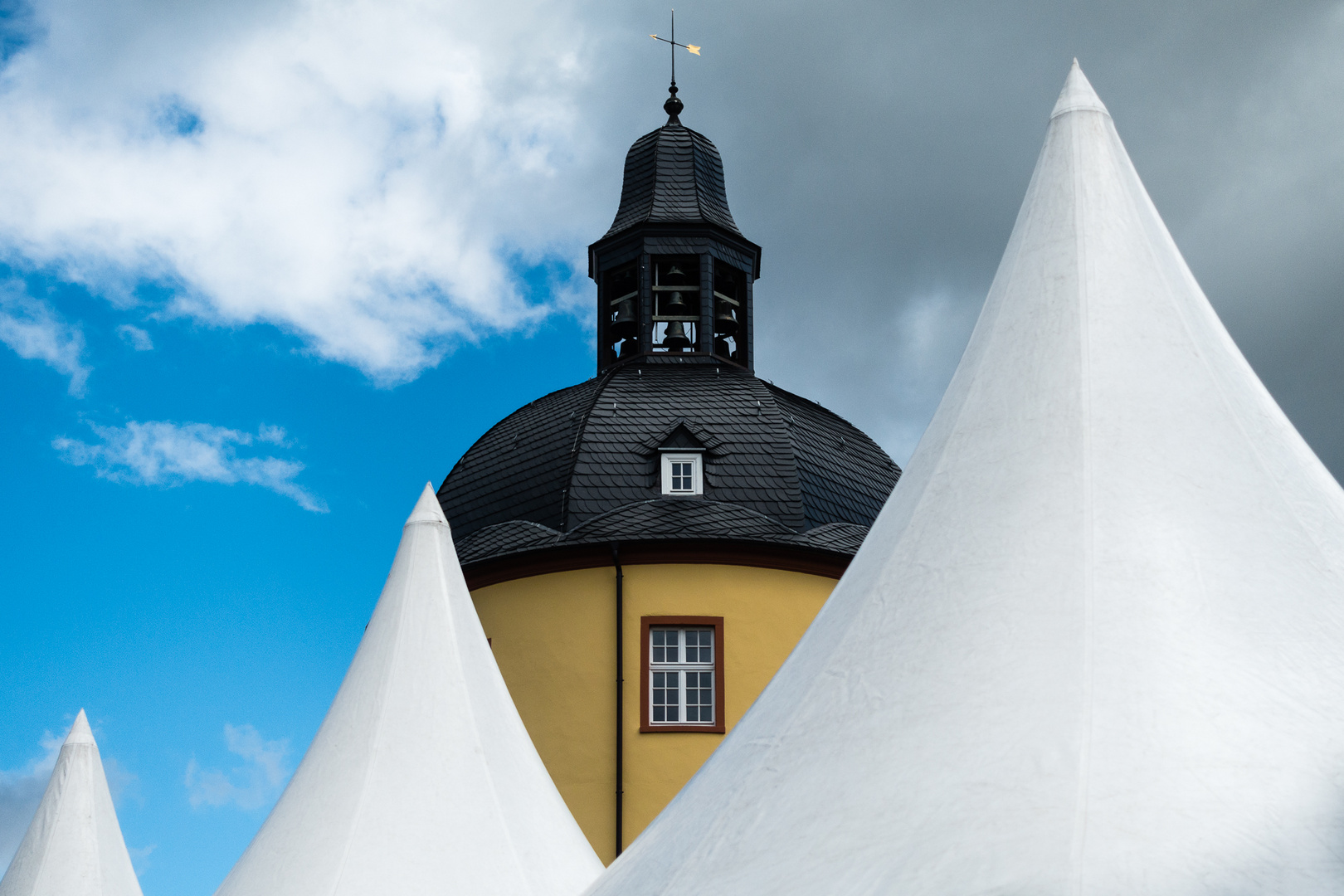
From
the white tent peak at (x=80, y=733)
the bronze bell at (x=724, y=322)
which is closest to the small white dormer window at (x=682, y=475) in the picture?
the bronze bell at (x=724, y=322)

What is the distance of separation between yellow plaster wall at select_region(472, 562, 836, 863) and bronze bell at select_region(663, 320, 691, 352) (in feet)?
18.5

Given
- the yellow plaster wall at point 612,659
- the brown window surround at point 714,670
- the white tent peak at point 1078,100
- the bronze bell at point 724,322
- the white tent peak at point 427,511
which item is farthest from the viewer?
A: the bronze bell at point 724,322

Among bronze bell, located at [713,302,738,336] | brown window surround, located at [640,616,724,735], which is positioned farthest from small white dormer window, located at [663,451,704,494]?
bronze bell, located at [713,302,738,336]

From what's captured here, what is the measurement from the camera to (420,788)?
1399 centimetres

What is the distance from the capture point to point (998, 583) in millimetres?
8141

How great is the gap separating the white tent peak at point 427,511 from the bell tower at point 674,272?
8.03 metres

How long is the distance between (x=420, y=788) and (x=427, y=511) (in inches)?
138

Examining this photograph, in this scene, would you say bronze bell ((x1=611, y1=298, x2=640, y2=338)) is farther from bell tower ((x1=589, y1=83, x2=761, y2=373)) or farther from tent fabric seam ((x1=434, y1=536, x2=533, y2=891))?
tent fabric seam ((x1=434, y1=536, x2=533, y2=891))

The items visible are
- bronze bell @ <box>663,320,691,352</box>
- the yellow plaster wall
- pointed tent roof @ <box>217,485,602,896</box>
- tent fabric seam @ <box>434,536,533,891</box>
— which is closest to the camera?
pointed tent roof @ <box>217,485,602,896</box>

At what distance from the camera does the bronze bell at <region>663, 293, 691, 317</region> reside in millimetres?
25094

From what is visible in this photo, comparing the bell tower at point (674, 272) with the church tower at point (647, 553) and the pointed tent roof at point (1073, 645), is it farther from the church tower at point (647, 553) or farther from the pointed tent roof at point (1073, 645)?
the pointed tent roof at point (1073, 645)

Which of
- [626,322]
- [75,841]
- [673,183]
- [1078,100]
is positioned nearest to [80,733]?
[75,841]

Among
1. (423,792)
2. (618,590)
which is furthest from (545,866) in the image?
(618,590)

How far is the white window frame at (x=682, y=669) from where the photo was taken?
20.0 meters
